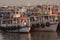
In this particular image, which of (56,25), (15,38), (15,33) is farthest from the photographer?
(56,25)

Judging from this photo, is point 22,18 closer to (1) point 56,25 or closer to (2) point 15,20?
(2) point 15,20

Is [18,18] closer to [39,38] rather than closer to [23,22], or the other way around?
[23,22]

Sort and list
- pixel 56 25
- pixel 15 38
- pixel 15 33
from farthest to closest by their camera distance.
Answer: pixel 56 25, pixel 15 33, pixel 15 38

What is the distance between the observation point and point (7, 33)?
1344 inches

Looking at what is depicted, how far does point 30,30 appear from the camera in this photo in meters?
36.2

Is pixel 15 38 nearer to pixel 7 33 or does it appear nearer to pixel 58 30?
pixel 7 33

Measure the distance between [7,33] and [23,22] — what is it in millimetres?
2611

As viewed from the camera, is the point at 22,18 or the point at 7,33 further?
the point at 22,18

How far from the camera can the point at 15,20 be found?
3675 centimetres

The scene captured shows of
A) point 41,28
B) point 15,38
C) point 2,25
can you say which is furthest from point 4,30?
point 15,38

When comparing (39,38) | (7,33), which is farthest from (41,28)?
(39,38)

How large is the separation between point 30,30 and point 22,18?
6.23 ft

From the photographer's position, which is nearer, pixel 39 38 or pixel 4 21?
pixel 39 38

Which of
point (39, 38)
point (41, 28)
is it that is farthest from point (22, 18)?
point (39, 38)
